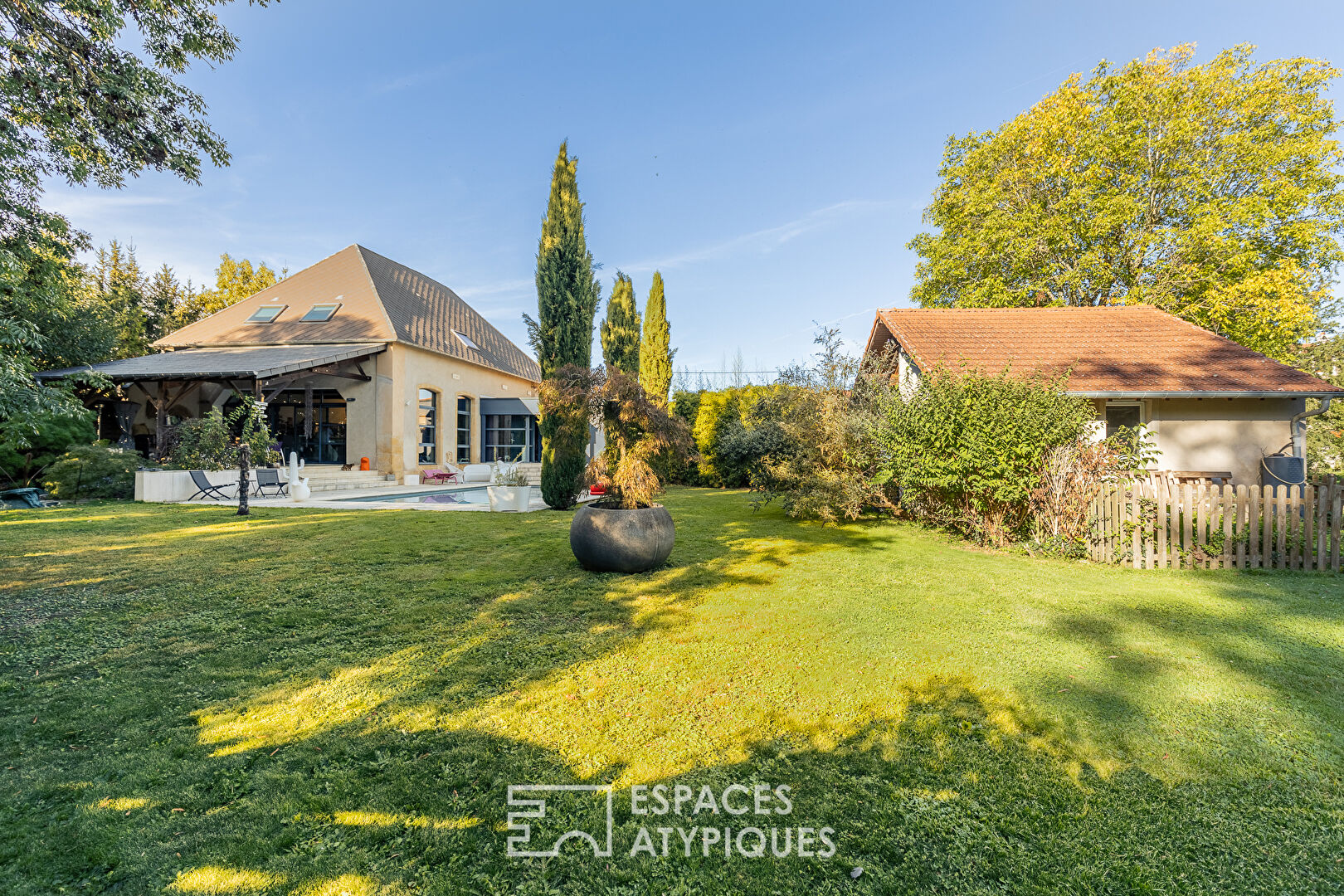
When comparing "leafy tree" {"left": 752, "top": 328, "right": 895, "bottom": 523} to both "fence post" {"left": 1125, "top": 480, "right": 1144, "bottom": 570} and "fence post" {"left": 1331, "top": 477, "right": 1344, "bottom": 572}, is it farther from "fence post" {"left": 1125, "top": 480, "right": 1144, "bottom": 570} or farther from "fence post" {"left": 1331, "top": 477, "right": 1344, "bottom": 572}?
"fence post" {"left": 1331, "top": 477, "right": 1344, "bottom": 572}

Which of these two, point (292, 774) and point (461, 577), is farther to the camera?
point (461, 577)

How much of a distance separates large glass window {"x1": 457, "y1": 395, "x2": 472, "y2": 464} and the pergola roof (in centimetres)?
482

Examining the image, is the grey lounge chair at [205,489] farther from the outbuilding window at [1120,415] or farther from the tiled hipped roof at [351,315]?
the outbuilding window at [1120,415]

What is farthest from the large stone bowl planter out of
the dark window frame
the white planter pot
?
the dark window frame

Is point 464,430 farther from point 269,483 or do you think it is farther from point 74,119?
point 74,119

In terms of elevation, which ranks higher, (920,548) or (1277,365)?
(1277,365)

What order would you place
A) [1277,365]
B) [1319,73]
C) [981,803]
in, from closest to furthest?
[981,803] < [1277,365] < [1319,73]

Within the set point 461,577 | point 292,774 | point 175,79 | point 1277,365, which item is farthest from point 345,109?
point 1277,365

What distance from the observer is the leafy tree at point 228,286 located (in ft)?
90.8

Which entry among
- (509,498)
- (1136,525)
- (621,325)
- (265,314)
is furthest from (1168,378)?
(265,314)

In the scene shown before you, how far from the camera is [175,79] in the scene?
6547mm

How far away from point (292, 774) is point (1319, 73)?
27.2 meters

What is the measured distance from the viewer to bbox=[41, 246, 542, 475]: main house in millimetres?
16141

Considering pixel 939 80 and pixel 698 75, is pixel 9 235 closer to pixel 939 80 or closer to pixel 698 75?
pixel 698 75
